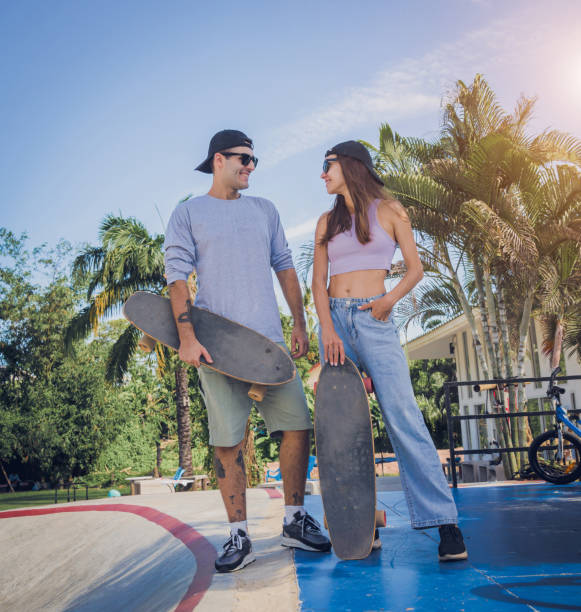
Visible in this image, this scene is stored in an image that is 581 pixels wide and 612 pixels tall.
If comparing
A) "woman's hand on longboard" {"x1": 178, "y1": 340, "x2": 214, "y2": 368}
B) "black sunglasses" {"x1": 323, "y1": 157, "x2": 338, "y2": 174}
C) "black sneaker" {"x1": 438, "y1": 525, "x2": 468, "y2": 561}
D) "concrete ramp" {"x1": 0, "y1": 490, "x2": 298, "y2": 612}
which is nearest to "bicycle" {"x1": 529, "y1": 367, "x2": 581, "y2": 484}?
"concrete ramp" {"x1": 0, "y1": 490, "x2": 298, "y2": 612}

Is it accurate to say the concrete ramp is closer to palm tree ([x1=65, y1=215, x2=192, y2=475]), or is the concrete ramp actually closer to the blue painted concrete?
the blue painted concrete

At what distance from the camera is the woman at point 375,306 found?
269 centimetres

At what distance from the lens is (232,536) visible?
288 centimetres

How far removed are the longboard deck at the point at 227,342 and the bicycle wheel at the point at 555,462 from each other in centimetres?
453

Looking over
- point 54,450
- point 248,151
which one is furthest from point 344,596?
point 54,450

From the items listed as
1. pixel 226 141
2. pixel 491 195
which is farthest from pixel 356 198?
pixel 491 195

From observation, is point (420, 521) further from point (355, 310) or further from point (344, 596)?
point (355, 310)

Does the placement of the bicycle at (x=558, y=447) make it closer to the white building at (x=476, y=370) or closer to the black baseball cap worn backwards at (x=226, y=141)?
the black baseball cap worn backwards at (x=226, y=141)

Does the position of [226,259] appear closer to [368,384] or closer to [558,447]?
[368,384]

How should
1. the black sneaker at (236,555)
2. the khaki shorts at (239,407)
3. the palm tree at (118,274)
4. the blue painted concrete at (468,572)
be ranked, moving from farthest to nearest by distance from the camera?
the palm tree at (118,274)
the khaki shorts at (239,407)
the black sneaker at (236,555)
the blue painted concrete at (468,572)

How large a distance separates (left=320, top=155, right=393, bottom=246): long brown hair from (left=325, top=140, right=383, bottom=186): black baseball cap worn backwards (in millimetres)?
17

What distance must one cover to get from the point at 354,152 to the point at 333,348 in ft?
3.41

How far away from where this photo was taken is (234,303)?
316cm

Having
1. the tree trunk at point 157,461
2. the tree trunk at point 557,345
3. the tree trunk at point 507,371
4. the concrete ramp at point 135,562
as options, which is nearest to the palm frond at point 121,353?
the concrete ramp at point 135,562
